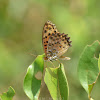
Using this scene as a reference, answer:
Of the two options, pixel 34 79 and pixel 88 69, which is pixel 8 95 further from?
pixel 88 69

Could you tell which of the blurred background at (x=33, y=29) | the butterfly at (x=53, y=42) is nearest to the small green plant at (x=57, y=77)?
the butterfly at (x=53, y=42)

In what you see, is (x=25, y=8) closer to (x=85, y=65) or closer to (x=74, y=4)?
(x=74, y=4)

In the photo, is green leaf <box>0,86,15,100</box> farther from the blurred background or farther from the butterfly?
the blurred background

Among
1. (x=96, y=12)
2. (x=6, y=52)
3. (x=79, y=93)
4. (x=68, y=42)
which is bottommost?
A: (x=79, y=93)

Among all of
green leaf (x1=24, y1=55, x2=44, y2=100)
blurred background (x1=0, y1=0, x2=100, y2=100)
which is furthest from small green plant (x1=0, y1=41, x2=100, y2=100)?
blurred background (x1=0, y1=0, x2=100, y2=100)

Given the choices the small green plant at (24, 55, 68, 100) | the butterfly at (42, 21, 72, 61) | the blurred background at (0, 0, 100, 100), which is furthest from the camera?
the blurred background at (0, 0, 100, 100)

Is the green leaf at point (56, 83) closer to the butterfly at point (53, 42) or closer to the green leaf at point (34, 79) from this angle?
the green leaf at point (34, 79)

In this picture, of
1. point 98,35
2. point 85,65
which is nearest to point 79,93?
point 98,35
